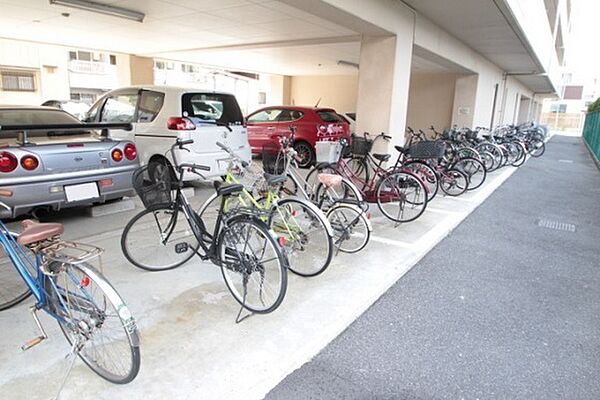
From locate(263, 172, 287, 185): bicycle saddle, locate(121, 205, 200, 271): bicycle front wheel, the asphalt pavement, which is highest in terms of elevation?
locate(263, 172, 287, 185): bicycle saddle

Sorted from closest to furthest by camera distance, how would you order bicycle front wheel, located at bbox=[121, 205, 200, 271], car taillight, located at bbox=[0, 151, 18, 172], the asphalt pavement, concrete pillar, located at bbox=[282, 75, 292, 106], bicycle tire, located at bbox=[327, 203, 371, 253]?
the asphalt pavement
bicycle front wheel, located at bbox=[121, 205, 200, 271]
car taillight, located at bbox=[0, 151, 18, 172]
bicycle tire, located at bbox=[327, 203, 371, 253]
concrete pillar, located at bbox=[282, 75, 292, 106]

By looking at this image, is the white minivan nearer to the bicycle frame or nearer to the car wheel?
the car wheel

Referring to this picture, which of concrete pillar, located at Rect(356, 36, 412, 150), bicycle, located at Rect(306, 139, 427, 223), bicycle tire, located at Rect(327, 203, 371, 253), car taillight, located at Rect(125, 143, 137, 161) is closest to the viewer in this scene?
bicycle tire, located at Rect(327, 203, 371, 253)

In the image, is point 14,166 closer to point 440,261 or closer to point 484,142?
point 440,261

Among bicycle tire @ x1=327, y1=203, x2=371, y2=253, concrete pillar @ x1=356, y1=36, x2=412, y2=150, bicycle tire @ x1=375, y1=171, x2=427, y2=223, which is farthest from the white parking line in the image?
concrete pillar @ x1=356, y1=36, x2=412, y2=150

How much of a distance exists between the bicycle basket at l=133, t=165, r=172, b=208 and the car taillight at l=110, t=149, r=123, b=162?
52.2 inches

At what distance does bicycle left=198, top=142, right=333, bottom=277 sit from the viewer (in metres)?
3.18

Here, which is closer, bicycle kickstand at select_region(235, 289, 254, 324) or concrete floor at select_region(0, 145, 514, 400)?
concrete floor at select_region(0, 145, 514, 400)

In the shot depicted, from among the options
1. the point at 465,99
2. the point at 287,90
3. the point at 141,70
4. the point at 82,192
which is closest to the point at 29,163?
the point at 82,192

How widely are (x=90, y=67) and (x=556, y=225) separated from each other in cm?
2133

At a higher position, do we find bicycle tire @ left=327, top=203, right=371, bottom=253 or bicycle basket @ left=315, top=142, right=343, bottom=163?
bicycle basket @ left=315, top=142, right=343, bottom=163

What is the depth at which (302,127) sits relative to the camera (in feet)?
28.5

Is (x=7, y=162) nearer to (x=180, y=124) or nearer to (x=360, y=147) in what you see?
(x=180, y=124)

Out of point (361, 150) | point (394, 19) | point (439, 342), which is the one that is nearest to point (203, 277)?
point (439, 342)
